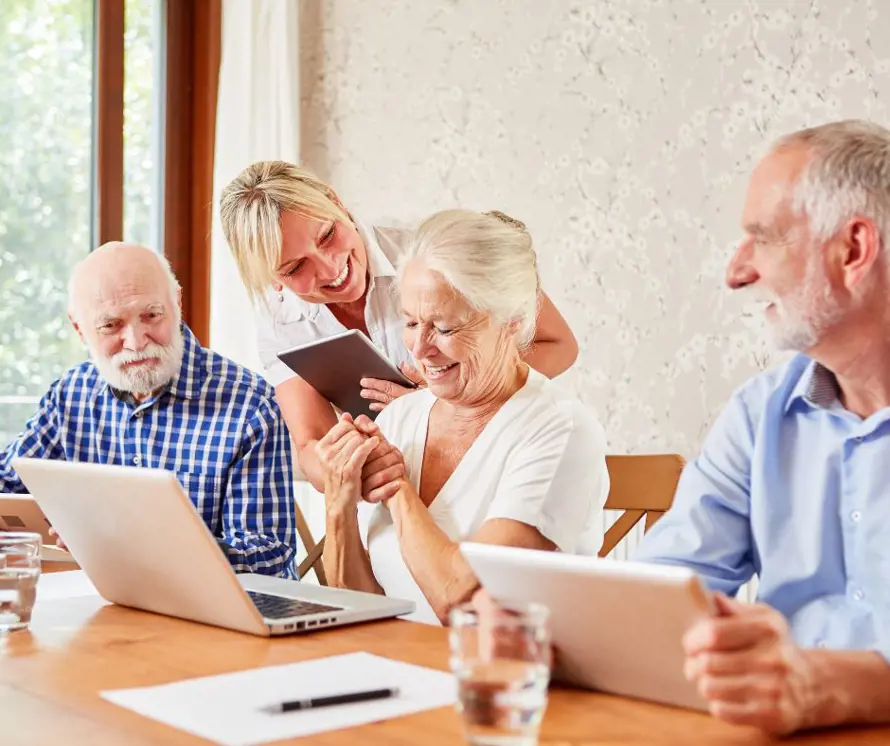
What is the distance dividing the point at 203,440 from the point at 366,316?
52cm

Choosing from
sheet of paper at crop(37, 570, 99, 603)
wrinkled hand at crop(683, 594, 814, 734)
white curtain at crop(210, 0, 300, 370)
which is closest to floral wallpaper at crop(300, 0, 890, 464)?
white curtain at crop(210, 0, 300, 370)

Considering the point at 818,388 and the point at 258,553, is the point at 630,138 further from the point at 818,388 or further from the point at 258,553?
the point at 818,388

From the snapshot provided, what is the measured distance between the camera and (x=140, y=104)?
13.0 feet

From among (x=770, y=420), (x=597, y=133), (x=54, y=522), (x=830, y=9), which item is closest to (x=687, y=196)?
(x=597, y=133)

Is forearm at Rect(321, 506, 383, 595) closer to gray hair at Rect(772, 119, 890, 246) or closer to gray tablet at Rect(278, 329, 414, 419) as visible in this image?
gray tablet at Rect(278, 329, 414, 419)

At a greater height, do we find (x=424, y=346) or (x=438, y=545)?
(x=424, y=346)

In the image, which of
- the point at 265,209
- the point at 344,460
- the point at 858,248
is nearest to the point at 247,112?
the point at 265,209

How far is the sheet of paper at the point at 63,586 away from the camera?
1.72 meters

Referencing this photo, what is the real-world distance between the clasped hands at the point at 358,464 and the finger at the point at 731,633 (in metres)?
0.98

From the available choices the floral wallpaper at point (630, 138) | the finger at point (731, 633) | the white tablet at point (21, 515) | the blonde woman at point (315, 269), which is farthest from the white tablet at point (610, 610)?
the floral wallpaper at point (630, 138)

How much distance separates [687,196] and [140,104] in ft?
6.26

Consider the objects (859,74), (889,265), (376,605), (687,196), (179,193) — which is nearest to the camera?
(889,265)

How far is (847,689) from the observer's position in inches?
40.6

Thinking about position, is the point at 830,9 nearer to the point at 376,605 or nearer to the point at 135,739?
the point at 376,605
